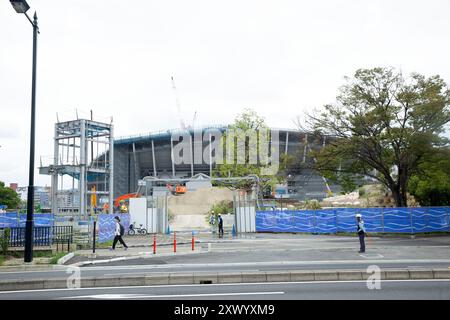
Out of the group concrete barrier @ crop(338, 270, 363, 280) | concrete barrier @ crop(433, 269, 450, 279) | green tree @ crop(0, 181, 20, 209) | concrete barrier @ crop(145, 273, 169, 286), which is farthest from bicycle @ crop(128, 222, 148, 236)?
green tree @ crop(0, 181, 20, 209)

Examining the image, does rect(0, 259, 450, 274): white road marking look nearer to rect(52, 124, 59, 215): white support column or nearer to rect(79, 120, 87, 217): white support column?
rect(79, 120, 87, 217): white support column

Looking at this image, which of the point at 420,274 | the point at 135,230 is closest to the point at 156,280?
the point at 420,274

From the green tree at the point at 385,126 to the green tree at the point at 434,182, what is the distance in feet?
2.04

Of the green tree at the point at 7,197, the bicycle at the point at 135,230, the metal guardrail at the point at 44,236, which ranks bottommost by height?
the bicycle at the point at 135,230

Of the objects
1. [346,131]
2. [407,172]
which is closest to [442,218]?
[407,172]

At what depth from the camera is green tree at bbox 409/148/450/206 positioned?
26.2 metres

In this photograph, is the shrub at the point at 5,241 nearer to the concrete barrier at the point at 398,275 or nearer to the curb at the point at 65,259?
the curb at the point at 65,259

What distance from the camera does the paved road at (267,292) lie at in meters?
8.44

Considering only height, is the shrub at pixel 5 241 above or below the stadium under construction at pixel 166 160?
below

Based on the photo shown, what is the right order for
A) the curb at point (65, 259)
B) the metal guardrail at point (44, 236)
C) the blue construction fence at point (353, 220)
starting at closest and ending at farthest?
the curb at point (65, 259), the metal guardrail at point (44, 236), the blue construction fence at point (353, 220)

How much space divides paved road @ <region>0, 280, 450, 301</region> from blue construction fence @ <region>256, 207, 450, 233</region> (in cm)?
1818

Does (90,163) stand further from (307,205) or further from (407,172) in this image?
(407,172)

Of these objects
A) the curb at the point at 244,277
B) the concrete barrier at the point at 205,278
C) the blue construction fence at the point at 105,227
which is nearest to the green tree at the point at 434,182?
the curb at the point at 244,277

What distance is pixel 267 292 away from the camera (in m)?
8.99
